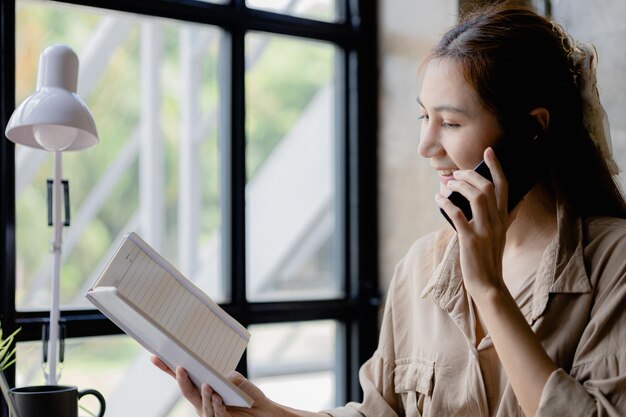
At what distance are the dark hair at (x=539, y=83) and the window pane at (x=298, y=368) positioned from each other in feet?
4.10

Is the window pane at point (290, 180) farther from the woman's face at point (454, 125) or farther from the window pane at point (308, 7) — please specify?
the woman's face at point (454, 125)

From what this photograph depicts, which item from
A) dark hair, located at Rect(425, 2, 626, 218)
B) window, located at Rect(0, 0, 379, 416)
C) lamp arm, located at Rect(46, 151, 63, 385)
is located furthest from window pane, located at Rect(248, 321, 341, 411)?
dark hair, located at Rect(425, 2, 626, 218)

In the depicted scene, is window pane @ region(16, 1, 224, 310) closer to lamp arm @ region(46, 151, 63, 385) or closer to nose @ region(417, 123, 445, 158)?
lamp arm @ region(46, 151, 63, 385)

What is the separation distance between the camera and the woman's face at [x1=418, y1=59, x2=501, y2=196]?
1.54 meters

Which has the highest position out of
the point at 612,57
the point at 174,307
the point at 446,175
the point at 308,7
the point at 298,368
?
the point at 308,7

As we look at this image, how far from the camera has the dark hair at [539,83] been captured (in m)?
1.54

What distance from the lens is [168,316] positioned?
1.37 metres

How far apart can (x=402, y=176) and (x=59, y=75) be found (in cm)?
135

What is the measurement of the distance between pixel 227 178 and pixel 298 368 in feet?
5.43

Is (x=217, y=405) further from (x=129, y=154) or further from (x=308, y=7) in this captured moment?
(x=129, y=154)

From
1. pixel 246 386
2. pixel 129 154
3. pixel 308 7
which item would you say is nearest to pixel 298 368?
pixel 308 7

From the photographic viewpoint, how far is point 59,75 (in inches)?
66.6

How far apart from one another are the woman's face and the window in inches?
40.3

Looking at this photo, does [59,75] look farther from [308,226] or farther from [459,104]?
[308,226]
